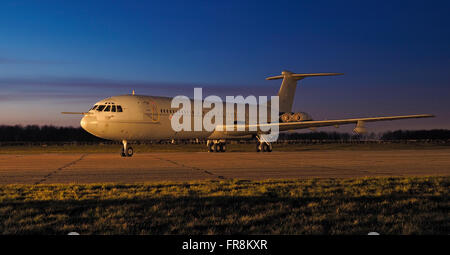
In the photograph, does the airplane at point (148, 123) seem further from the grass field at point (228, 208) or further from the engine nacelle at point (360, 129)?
the grass field at point (228, 208)

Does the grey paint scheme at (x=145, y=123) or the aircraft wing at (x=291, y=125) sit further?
the aircraft wing at (x=291, y=125)

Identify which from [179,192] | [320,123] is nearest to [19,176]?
[179,192]

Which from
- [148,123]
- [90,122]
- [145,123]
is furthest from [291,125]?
[90,122]

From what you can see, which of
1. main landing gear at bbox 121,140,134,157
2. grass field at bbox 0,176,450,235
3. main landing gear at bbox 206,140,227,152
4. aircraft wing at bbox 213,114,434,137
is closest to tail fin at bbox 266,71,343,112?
aircraft wing at bbox 213,114,434,137

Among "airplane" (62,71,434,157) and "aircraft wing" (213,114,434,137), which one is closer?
"airplane" (62,71,434,157)

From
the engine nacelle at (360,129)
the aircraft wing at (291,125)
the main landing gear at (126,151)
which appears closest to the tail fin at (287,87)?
the aircraft wing at (291,125)

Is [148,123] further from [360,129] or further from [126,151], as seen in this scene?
[360,129]

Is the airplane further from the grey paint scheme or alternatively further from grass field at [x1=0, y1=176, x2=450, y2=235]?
grass field at [x1=0, y1=176, x2=450, y2=235]

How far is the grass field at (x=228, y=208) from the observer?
6.29 meters

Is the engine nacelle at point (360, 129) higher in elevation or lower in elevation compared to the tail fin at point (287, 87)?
lower

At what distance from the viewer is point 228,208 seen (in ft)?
25.8

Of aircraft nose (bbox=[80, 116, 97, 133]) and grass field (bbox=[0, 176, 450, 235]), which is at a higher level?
aircraft nose (bbox=[80, 116, 97, 133])

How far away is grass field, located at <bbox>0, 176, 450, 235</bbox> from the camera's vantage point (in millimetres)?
6293
